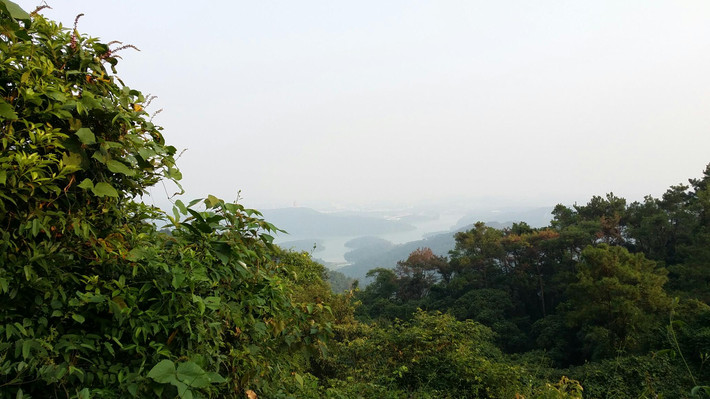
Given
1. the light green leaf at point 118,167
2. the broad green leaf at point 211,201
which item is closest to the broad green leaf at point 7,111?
the light green leaf at point 118,167

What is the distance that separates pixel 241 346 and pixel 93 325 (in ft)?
1.70

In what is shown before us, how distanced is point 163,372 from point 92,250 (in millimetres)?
467

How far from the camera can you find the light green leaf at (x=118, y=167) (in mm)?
1108

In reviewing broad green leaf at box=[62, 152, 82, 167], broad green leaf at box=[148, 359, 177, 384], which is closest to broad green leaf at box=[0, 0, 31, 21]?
broad green leaf at box=[62, 152, 82, 167]

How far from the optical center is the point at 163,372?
979 mm

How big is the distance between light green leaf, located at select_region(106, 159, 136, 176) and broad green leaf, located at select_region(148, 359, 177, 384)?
0.57m

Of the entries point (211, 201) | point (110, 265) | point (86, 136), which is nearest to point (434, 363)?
point (211, 201)

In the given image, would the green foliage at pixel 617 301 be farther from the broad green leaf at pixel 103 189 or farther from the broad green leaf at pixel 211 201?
the broad green leaf at pixel 103 189

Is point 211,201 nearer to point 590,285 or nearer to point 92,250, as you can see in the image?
point 92,250

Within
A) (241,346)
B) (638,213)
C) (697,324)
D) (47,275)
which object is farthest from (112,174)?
(638,213)

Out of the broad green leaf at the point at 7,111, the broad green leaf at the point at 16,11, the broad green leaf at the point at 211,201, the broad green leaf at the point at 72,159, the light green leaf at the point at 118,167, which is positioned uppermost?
the broad green leaf at the point at 16,11

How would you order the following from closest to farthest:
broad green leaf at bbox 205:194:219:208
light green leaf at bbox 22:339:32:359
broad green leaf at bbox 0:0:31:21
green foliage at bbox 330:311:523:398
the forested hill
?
light green leaf at bbox 22:339:32:359 → broad green leaf at bbox 0:0:31:21 → broad green leaf at bbox 205:194:219:208 → green foliage at bbox 330:311:523:398 → the forested hill

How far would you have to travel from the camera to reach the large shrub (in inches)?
39.4

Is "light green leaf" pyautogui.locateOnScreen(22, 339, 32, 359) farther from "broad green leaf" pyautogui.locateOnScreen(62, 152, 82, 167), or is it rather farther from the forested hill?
the forested hill
